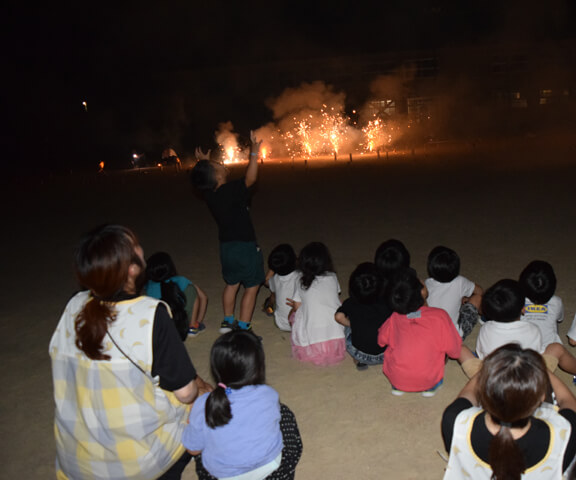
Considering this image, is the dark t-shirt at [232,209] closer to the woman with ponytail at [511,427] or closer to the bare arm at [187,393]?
the bare arm at [187,393]

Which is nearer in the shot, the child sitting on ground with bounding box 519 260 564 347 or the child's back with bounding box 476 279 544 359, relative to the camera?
the child's back with bounding box 476 279 544 359

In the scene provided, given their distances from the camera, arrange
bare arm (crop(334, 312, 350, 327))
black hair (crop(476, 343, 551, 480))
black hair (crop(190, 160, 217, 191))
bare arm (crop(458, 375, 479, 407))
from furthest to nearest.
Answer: black hair (crop(190, 160, 217, 191)) < bare arm (crop(334, 312, 350, 327)) < bare arm (crop(458, 375, 479, 407)) < black hair (crop(476, 343, 551, 480))

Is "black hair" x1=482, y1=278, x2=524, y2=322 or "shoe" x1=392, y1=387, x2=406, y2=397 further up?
"black hair" x1=482, y1=278, x2=524, y2=322

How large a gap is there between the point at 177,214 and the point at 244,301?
678 centimetres

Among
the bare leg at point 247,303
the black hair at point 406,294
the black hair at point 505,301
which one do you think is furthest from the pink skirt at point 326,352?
the black hair at point 505,301

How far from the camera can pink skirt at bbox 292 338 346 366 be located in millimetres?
3514

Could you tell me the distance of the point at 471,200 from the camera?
921 centimetres

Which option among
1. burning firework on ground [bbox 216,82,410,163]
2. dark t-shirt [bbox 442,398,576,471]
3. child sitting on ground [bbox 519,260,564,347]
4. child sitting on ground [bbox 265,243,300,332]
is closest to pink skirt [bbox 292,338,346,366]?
child sitting on ground [bbox 265,243,300,332]

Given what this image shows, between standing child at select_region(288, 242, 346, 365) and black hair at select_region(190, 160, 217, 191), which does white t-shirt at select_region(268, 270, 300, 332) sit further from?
black hair at select_region(190, 160, 217, 191)

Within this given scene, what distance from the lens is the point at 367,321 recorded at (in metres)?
3.26

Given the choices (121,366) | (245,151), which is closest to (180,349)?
(121,366)

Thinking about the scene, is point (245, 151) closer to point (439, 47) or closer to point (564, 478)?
point (439, 47)

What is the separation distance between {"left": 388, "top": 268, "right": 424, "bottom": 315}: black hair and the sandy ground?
0.61 metres

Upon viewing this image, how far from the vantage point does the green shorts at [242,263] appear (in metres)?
3.91
